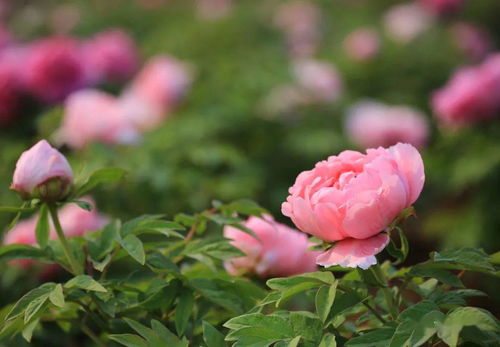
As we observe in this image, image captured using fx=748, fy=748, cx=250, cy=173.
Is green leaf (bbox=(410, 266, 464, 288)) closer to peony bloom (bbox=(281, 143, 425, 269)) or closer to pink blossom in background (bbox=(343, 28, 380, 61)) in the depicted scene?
peony bloom (bbox=(281, 143, 425, 269))

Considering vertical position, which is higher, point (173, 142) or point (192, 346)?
point (192, 346)

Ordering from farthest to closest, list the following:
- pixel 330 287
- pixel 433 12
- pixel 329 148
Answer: pixel 433 12, pixel 329 148, pixel 330 287

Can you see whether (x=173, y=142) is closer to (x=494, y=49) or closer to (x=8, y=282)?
(x=8, y=282)

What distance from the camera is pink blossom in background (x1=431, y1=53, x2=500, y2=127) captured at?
2365 mm

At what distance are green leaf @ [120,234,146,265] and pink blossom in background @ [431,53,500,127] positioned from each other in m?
1.63

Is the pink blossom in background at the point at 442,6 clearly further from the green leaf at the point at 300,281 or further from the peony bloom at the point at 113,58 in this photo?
the green leaf at the point at 300,281

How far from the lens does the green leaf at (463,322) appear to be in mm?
758

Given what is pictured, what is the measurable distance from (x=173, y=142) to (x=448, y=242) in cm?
101

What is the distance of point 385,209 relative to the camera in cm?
88

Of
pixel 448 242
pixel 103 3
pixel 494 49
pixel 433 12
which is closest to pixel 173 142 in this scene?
pixel 448 242

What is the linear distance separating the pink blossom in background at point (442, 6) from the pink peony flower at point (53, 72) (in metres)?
2.90

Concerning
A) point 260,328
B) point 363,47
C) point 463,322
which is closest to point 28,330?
point 260,328

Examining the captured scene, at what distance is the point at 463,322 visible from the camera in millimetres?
766

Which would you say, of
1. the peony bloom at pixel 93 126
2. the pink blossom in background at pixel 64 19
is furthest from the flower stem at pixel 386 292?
the pink blossom in background at pixel 64 19
